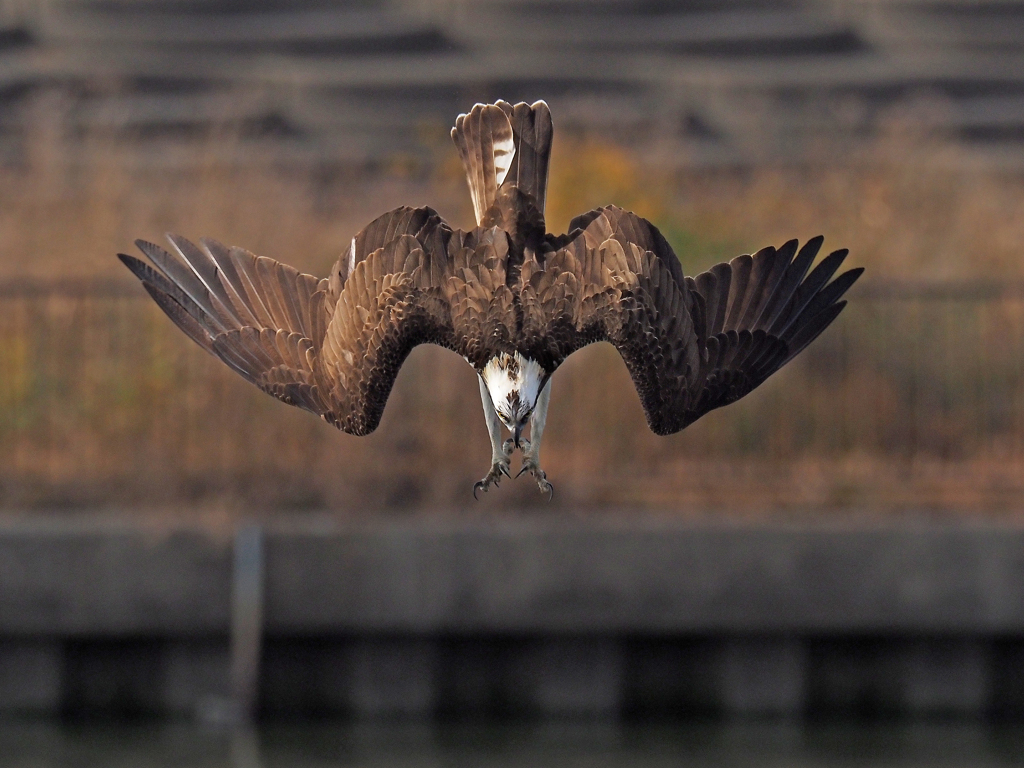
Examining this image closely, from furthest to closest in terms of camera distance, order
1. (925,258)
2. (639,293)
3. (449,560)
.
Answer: (925,258), (449,560), (639,293)

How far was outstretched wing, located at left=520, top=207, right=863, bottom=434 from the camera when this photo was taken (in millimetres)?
6715

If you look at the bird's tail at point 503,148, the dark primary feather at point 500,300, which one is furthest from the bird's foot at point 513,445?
the bird's tail at point 503,148

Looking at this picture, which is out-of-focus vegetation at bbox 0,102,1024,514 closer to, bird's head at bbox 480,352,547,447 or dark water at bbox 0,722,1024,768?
dark water at bbox 0,722,1024,768

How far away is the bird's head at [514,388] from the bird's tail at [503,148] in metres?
0.76

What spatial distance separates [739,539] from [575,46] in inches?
517

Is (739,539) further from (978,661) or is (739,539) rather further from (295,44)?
(295,44)

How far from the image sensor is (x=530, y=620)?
494 inches

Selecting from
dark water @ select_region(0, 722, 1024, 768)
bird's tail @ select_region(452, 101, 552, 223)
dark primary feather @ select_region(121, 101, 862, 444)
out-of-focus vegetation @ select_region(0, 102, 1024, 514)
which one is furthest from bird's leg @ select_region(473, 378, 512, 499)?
out-of-focus vegetation @ select_region(0, 102, 1024, 514)

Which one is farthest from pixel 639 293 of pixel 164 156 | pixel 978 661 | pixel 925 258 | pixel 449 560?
pixel 164 156

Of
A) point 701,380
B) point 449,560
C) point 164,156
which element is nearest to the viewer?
point 701,380

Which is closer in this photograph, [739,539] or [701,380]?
[701,380]

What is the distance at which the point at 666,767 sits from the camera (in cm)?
1258

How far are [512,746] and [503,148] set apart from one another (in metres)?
6.50

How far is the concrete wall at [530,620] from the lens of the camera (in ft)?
41.0
